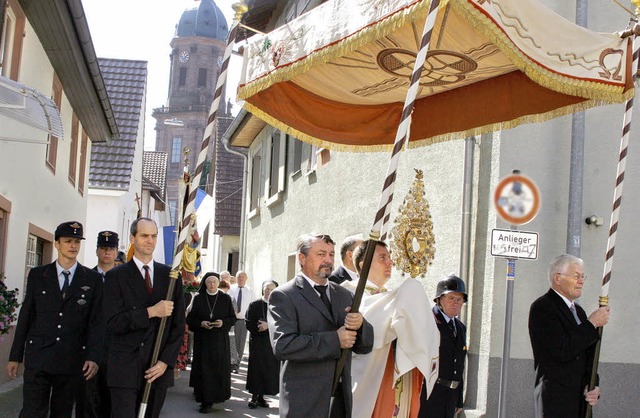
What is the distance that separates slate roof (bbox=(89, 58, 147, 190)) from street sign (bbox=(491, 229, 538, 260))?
62.3ft

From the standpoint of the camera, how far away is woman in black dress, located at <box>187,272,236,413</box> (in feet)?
42.6

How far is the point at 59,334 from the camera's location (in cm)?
732

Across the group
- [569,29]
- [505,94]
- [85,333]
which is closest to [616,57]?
[569,29]

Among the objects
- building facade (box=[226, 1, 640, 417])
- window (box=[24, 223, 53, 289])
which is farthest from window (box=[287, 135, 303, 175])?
building facade (box=[226, 1, 640, 417])

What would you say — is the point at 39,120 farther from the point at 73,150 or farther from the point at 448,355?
the point at 73,150

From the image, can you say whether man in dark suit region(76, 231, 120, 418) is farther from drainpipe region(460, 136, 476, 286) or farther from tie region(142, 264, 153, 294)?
drainpipe region(460, 136, 476, 286)

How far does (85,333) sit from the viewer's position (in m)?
7.49

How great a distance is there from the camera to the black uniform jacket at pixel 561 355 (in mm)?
6625

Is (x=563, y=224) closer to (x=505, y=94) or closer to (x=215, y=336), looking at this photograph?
(x=505, y=94)

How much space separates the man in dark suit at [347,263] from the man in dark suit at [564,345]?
4.99 ft

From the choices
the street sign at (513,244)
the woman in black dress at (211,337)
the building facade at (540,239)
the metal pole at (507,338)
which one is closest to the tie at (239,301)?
the woman in black dress at (211,337)

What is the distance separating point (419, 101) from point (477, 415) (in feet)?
12.5

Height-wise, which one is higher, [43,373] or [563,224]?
[563,224]

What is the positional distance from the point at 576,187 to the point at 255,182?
18716 mm
